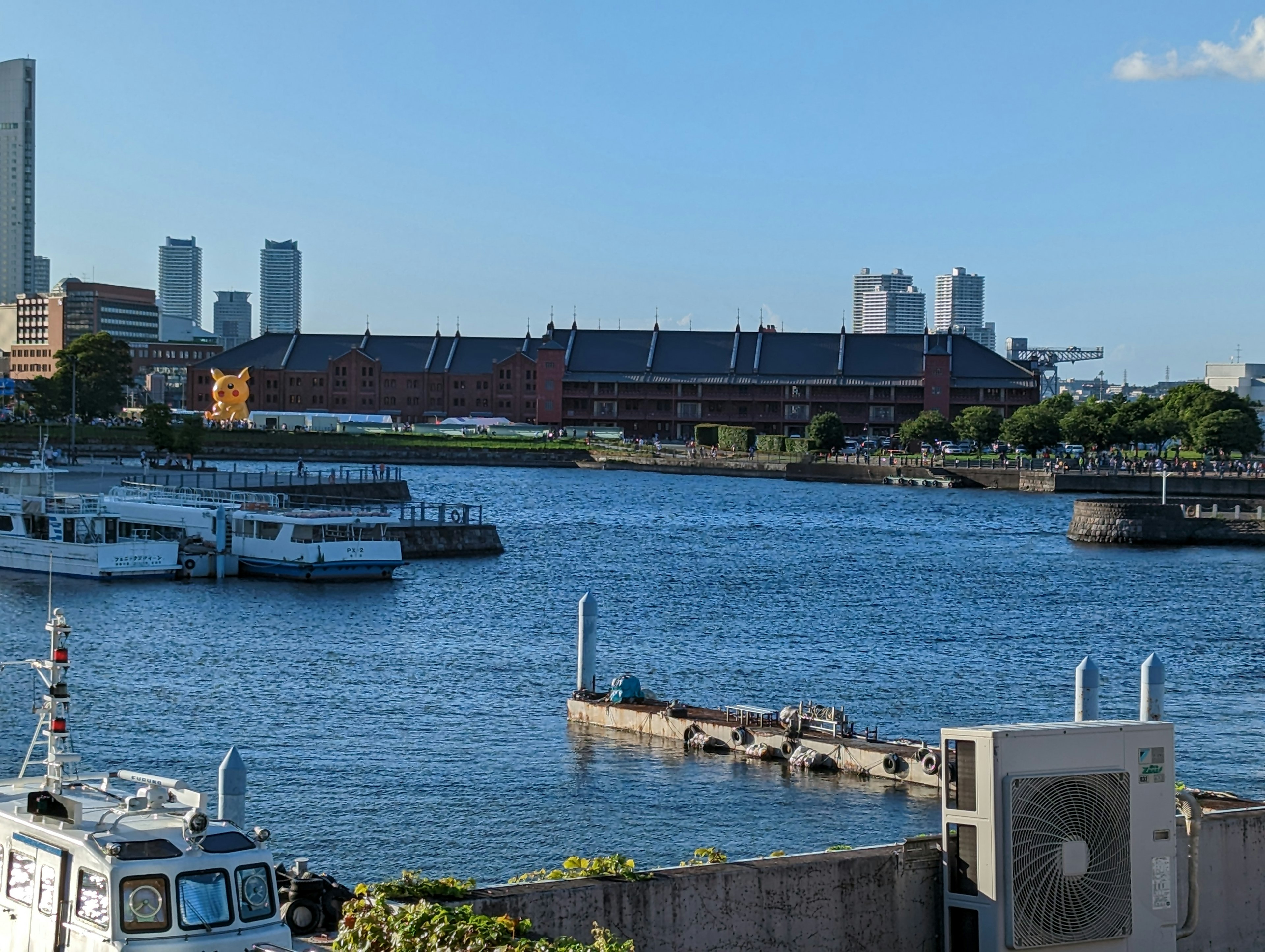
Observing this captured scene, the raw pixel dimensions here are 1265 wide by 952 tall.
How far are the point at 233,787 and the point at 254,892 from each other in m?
5.31

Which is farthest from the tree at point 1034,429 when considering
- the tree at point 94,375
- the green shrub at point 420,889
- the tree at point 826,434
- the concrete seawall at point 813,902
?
the green shrub at point 420,889

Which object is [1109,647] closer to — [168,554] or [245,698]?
[245,698]

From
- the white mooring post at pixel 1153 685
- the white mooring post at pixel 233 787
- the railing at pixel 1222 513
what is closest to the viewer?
the white mooring post at pixel 233 787

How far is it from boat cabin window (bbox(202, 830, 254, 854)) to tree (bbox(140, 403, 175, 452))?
4110 inches

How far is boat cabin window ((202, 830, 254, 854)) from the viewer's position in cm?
1088

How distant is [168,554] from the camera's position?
58469 millimetres

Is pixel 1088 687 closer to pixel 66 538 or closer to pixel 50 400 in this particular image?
pixel 66 538

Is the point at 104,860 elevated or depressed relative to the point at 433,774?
elevated

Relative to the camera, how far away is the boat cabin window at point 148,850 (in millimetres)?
10672

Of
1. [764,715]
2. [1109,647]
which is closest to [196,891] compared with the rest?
[764,715]

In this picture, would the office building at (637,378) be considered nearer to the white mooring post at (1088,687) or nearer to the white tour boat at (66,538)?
the white tour boat at (66,538)

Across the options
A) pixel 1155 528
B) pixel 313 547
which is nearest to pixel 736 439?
pixel 1155 528

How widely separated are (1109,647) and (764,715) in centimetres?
1990

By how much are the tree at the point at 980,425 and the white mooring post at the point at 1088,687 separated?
127m
